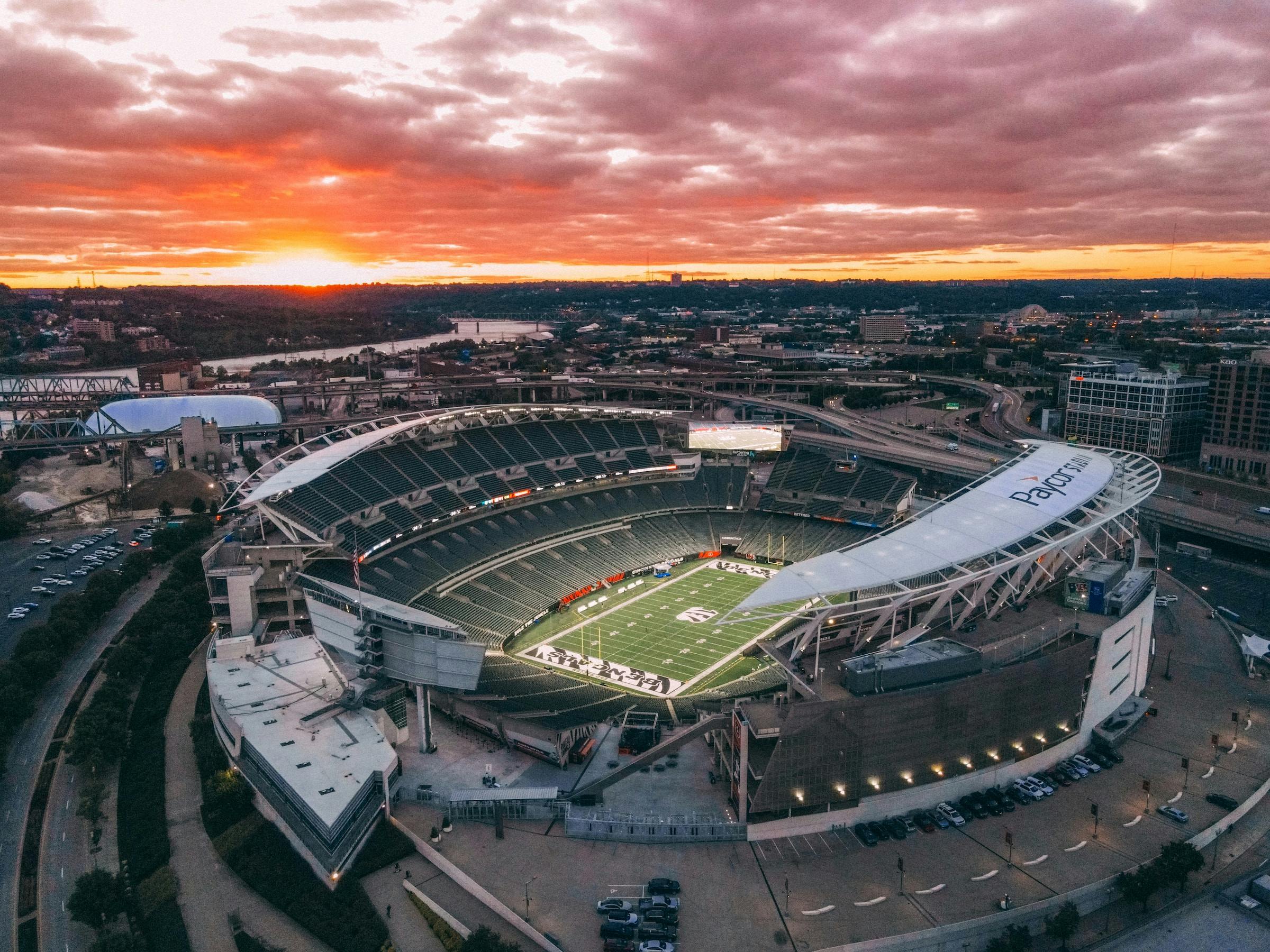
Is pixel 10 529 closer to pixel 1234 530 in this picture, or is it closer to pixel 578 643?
pixel 578 643

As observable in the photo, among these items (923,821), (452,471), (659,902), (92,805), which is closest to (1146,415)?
(452,471)

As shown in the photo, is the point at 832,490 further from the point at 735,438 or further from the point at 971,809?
the point at 971,809

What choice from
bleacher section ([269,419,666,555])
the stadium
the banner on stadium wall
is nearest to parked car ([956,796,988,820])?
the stadium

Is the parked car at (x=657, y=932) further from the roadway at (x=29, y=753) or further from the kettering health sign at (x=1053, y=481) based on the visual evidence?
the kettering health sign at (x=1053, y=481)

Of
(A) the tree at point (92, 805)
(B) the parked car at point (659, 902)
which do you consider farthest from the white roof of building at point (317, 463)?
(B) the parked car at point (659, 902)

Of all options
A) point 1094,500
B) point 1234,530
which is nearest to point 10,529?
point 1094,500
